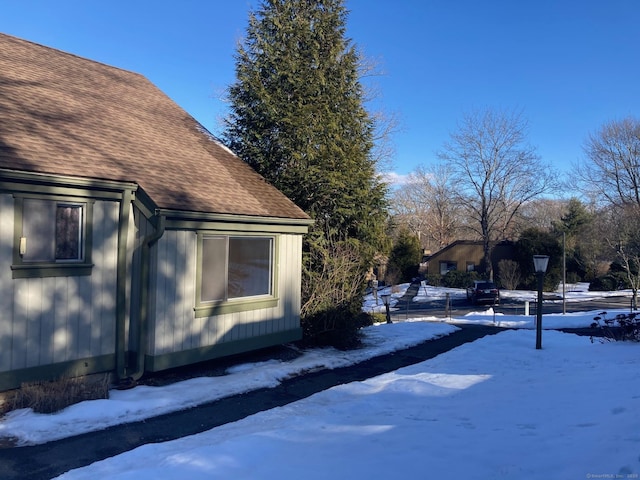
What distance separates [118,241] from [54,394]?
7.92ft

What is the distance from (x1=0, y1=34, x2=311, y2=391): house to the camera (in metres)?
6.76

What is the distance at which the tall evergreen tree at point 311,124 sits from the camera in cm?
1259

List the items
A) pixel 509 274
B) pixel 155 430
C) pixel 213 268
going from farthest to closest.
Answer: pixel 509 274, pixel 213 268, pixel 155 430

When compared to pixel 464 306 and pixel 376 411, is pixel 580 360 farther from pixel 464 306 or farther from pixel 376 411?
pixel 464 306

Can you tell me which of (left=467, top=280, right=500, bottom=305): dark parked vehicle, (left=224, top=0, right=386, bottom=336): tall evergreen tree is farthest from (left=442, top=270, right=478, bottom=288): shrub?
(left=224, top=0, right=386, bottom=336): tall evergreen tree

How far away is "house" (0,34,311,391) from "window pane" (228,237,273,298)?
2cm

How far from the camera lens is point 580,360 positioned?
9.93 meters

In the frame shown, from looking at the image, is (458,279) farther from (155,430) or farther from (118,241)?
(155,430)

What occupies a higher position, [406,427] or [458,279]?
[406,427]

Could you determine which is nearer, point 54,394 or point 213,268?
point 54,394

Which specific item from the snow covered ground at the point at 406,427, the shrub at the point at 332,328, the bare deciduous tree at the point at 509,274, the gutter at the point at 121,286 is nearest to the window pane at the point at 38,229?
the gutter at the point at 121,286

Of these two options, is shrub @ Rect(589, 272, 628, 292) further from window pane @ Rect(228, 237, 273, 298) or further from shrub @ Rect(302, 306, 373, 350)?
window pane @ Rect(228, 237, 273, 298)

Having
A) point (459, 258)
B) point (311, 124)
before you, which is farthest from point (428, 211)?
point (311, 124)

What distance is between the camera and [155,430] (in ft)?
19.8
